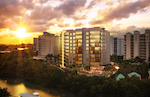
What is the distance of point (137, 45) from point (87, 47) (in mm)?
28143

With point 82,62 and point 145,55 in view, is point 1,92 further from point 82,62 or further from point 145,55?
point 145,55

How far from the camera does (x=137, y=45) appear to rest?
210 feet

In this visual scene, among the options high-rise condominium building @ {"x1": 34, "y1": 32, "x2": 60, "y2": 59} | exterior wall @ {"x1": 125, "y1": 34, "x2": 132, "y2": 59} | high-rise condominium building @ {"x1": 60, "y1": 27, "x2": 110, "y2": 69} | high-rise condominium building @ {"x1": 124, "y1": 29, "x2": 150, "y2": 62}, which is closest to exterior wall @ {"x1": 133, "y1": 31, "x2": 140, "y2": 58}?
high-rise condominium building @ {"x1": 124, "y1": 29, "x2": 150, "y2": 62}

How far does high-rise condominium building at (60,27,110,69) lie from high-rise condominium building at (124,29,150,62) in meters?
18.8

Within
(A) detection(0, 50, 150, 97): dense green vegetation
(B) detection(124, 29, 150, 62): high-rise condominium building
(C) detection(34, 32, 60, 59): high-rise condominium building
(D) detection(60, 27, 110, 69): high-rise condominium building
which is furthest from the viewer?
(C) detection(34, 32, 60, 59): high-rise condominium building

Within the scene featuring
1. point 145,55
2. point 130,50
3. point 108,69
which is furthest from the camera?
point 130,50

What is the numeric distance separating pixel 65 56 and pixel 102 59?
1614 centimetres

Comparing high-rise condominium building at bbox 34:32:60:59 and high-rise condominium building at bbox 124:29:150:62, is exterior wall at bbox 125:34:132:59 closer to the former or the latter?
high-rise condominium building at bbox 124:29:150:62

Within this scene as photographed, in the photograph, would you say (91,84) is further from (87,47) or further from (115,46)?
(115,46)

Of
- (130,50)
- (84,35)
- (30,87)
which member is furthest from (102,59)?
(30,87)

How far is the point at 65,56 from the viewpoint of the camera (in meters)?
57.3

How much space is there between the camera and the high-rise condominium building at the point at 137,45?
2440 inches

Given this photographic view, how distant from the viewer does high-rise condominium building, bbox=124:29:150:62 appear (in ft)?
203

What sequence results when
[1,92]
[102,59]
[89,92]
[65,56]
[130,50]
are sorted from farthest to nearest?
[130,50], [65,56], [102,59], [89,92], [1,92]
